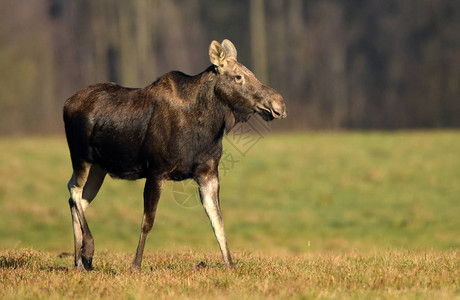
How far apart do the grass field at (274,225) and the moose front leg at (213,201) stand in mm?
241

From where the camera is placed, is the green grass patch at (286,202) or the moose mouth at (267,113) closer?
the moose mouth at (267,113)

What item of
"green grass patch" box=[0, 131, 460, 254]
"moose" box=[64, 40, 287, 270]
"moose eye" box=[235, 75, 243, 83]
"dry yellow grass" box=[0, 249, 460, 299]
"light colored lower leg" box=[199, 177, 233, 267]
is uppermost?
"moose eye" box=[235, 75, 243, 83]

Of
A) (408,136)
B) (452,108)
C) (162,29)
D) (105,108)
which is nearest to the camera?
(105,108)

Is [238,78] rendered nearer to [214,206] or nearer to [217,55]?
[217,55]

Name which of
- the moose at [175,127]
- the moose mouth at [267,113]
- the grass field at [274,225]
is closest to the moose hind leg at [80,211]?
the moose at [175,127]

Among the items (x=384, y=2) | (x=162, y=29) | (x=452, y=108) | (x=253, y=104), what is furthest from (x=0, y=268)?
(x=384, y=2)

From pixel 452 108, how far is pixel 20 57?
95.6 ft

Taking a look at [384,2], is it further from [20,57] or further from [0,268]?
[0,268]

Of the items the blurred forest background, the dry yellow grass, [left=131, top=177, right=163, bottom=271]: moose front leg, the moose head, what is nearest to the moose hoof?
the dry yellow grass

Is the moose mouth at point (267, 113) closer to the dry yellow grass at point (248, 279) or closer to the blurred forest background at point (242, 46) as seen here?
the dry yellow grass at point (248, 279)

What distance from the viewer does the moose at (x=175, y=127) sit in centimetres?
829

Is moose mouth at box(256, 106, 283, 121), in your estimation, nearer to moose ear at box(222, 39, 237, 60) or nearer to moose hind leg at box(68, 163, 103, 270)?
moose ear at box(222, 39, 237, 60)

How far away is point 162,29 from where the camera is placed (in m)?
48.1

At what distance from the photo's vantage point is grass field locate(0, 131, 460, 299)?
7.20 m
